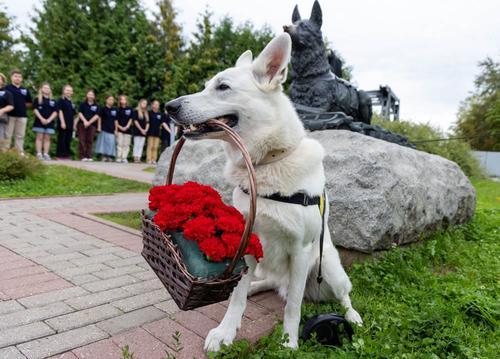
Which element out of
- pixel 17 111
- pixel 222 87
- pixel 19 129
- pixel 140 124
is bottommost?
pixel 19 129

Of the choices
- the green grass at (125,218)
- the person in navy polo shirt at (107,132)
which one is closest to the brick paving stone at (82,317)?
the green grass at (125,218)

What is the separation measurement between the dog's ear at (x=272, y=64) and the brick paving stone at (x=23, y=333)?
195cm

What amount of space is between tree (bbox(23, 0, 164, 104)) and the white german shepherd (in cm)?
1423

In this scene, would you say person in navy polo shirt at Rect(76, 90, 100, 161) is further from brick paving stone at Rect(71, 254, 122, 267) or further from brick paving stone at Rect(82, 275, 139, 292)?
brick paving stone at Rect(82, 275, 139, 292)

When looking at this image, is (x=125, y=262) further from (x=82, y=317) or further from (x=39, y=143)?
(x=39, y=143)

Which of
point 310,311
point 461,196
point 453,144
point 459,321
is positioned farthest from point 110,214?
point 453,144

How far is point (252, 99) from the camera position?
2074mm

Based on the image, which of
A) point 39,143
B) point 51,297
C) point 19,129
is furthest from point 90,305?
point 39,143

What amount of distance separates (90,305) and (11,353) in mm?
618

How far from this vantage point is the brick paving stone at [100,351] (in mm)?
1842

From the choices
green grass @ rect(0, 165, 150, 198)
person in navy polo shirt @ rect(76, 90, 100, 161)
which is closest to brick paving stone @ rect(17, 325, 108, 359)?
green grass @ rect(0, 165, 150, 198)

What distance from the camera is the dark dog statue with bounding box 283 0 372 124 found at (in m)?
4.73

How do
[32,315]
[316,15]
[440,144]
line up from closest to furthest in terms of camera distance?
[32,315] → [316,15] → [440,144]

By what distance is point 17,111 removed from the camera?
9.41 m
